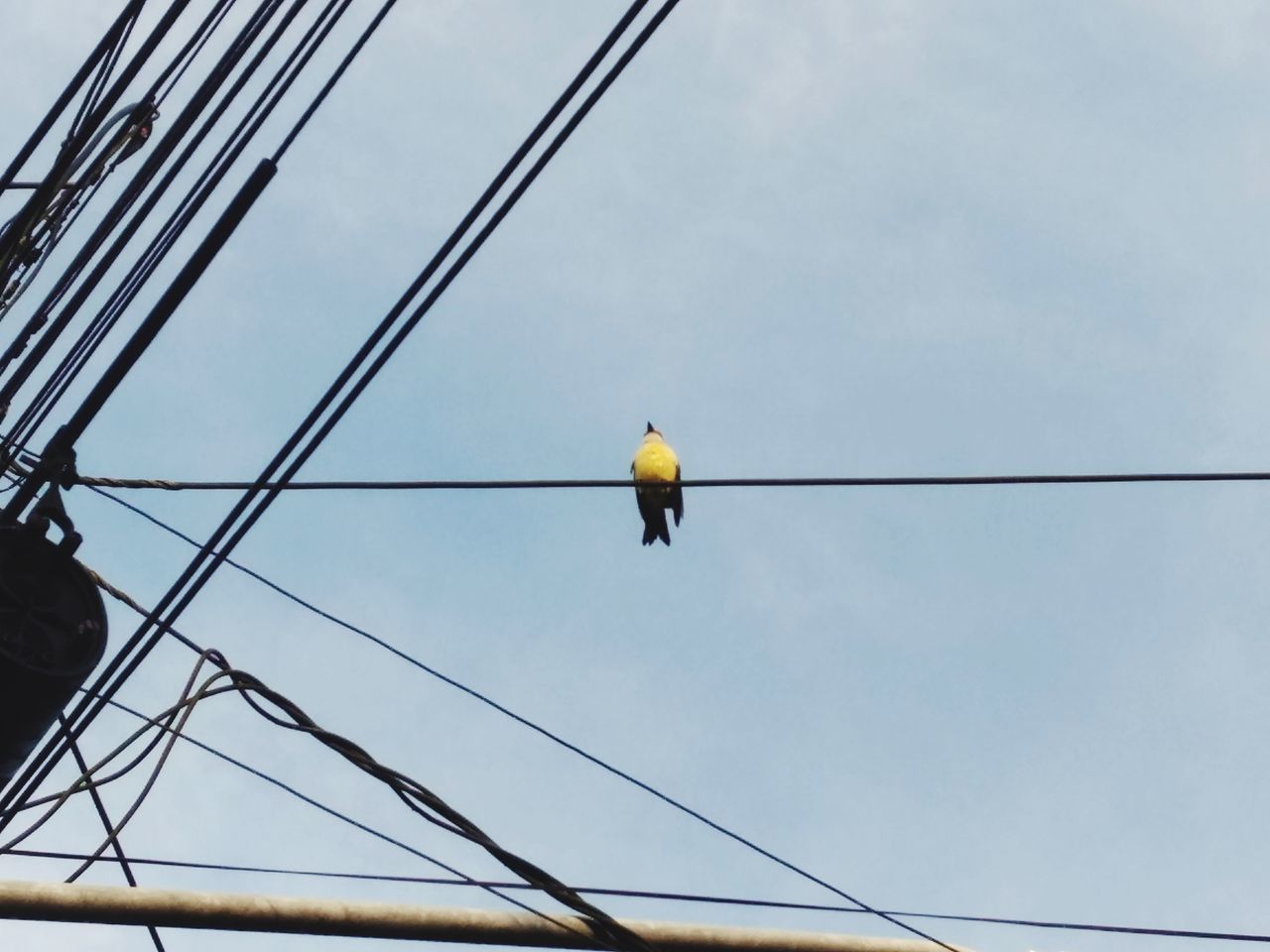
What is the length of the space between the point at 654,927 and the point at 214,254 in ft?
6.89

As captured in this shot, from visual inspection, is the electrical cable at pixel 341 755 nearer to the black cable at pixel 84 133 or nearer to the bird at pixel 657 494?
the black cable at pixel 84 133

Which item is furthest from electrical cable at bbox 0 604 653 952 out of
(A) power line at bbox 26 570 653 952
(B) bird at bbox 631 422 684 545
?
(B) bird at bbox 631 422 684 545

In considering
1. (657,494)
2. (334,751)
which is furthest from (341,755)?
(657,494)

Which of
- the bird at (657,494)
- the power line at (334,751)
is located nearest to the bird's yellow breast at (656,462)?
the bird at (657,494)

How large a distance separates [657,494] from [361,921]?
10.8 meters

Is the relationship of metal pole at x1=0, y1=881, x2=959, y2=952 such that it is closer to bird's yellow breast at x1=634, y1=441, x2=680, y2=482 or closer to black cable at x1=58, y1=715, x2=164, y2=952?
black cable at x1=58, y1=715, x2=164, y2=952

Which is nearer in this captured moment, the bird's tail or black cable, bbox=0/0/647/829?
black cable, bbox=0/0/647/829

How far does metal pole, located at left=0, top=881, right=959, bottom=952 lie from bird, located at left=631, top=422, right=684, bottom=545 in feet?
33.9

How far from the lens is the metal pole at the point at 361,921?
4.04 meters

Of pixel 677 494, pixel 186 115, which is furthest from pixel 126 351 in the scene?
pixel 677 494

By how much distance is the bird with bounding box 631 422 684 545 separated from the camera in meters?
15.1

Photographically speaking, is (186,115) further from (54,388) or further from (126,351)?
(54,388)

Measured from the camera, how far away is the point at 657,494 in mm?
15008

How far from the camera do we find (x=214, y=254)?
4324 millimetres
